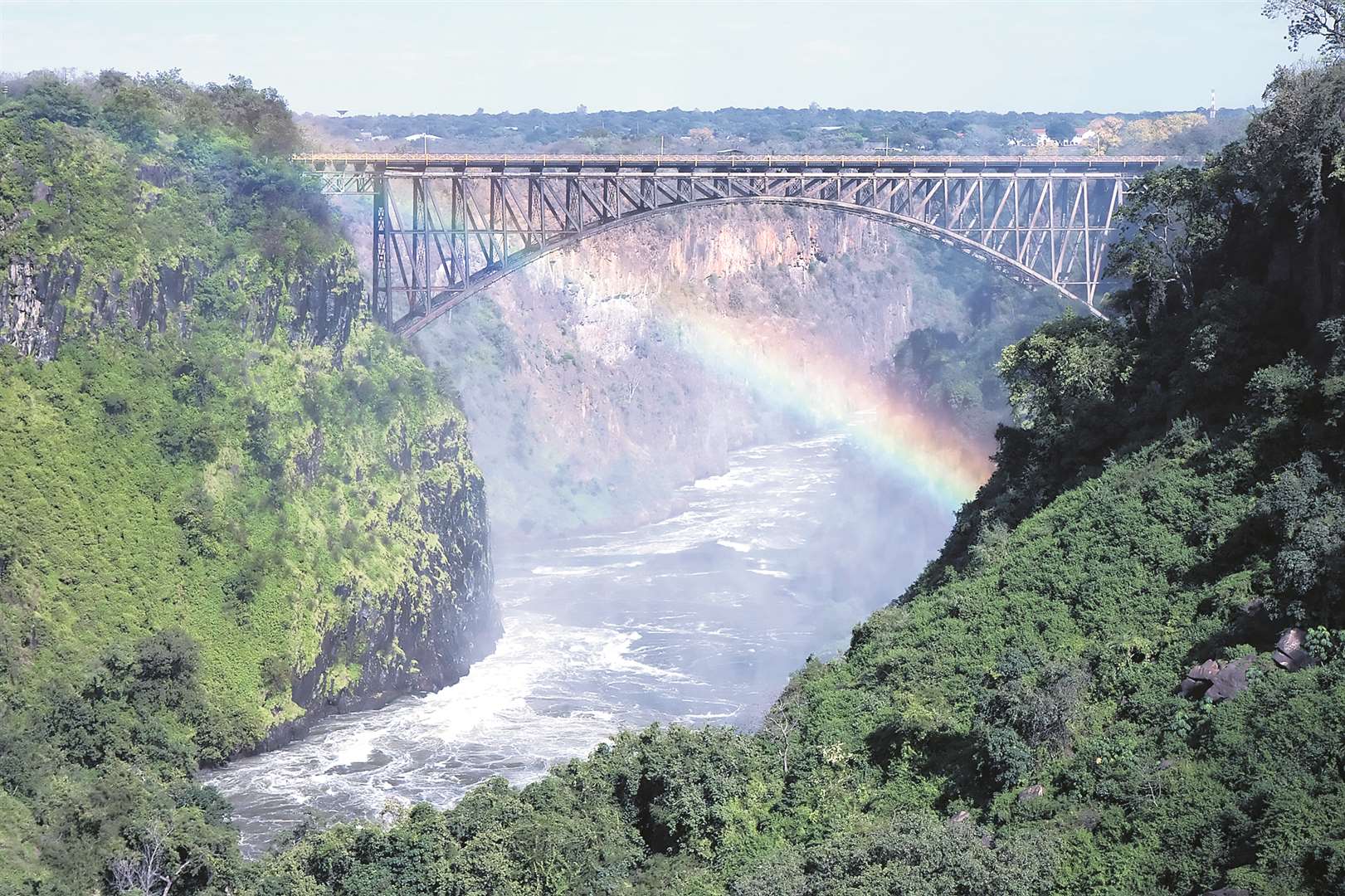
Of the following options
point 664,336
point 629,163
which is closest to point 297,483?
point 629,163

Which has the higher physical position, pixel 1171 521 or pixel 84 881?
pixel 1171 521

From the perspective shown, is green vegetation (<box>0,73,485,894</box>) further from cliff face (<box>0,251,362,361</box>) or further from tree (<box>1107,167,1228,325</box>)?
tree (<box>1107,167,1228,325</box>)

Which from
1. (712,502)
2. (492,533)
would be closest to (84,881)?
(492,533)

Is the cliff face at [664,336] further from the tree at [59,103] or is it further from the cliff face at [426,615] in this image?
the tree at [59,103]


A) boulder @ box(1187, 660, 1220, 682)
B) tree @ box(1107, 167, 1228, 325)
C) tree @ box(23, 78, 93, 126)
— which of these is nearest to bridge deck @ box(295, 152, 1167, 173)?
tree @ box(23, 78, 93, 126)

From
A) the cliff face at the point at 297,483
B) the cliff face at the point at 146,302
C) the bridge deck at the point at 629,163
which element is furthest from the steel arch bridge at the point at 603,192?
the cliff face at the point at 297,483

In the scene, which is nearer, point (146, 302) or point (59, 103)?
point (146, 302)

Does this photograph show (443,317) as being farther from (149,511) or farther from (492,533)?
(149,511)

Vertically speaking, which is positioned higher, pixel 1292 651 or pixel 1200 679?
pixel 1292 651

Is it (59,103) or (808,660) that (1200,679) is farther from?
(59,103)
